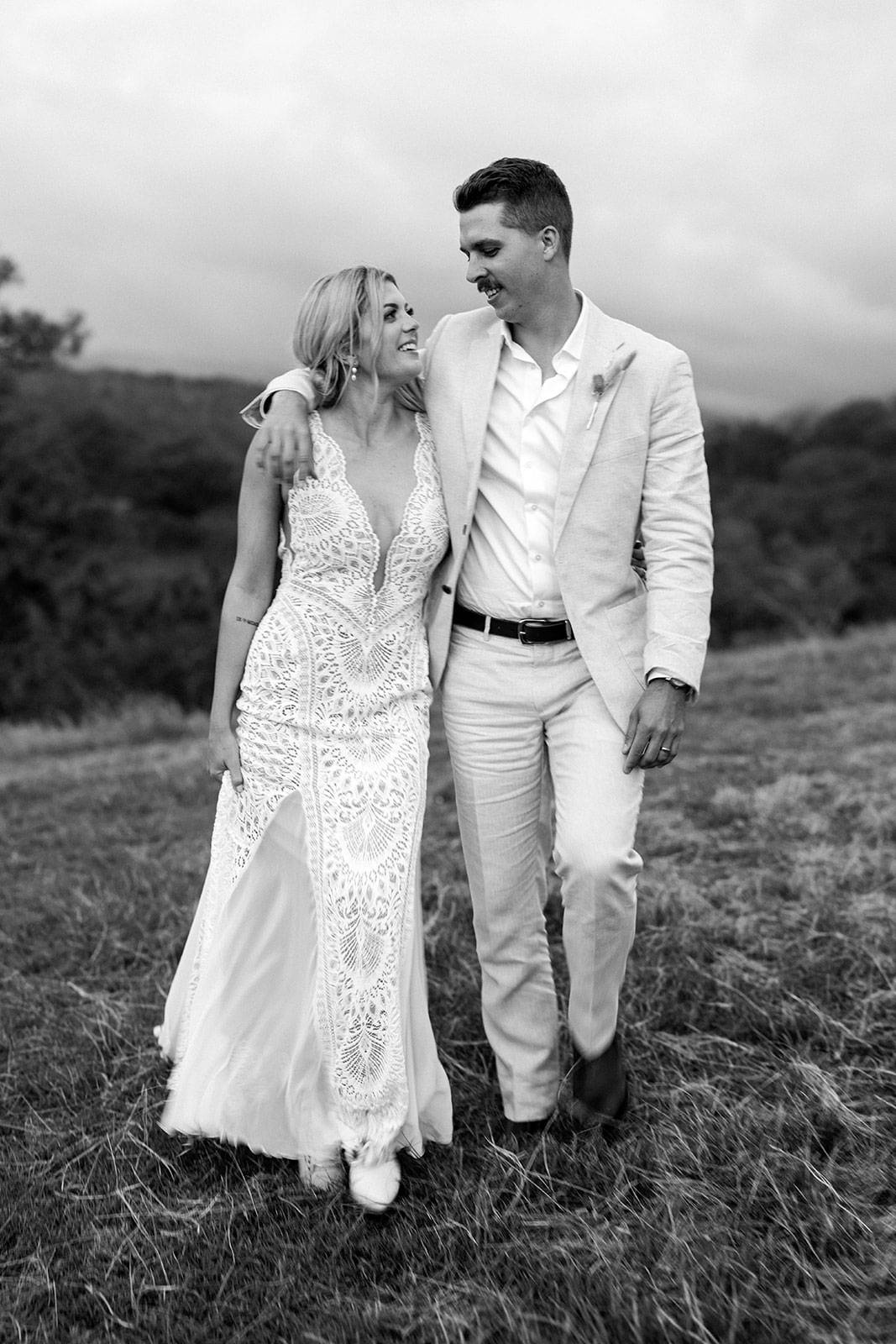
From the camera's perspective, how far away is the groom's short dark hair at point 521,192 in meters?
3.57

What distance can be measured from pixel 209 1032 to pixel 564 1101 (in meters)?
1.04

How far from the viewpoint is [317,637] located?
351cm

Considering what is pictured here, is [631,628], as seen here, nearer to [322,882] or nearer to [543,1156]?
[322,882]

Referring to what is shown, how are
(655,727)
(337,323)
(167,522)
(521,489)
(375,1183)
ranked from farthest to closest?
(167,522) < (521,489) < (337,323) < (655,727) < (375,1183)

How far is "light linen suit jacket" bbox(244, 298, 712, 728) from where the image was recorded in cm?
350

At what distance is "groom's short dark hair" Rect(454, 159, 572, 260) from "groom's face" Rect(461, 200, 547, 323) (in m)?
0.02

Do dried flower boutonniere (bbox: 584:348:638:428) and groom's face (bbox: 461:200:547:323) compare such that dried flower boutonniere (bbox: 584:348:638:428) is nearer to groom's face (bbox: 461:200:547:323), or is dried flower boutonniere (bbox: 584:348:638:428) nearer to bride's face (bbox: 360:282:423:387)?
groom's face (bbox: 461:200:547:323)

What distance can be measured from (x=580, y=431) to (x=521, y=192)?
695 mm

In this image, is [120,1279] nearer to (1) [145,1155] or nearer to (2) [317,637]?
(1) [145,1155]

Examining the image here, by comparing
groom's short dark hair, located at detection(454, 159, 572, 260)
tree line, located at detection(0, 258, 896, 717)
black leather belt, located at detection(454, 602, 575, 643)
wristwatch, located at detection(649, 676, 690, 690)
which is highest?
groom's short dark hair, located at detection(454, 159, 572, 260)

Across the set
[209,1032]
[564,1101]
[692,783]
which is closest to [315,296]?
[209,1032]

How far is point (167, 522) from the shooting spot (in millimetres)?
37031

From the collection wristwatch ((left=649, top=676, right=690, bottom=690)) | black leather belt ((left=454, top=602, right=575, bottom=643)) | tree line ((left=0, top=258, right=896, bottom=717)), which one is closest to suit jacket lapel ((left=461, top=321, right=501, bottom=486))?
black leather belt ((left=454, top=602, right=575, bottom=643))

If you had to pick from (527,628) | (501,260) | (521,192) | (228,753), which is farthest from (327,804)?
(521,192)
